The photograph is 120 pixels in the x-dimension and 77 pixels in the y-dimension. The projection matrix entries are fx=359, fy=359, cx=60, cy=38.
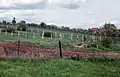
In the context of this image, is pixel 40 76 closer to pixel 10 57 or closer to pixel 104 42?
pixel 10 57

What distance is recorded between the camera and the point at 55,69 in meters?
20.6

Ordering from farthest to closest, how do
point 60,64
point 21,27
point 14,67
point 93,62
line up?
point 21,27 < point 93,62 < point 60,64 < point 14,67

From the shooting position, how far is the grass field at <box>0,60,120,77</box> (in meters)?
19.2

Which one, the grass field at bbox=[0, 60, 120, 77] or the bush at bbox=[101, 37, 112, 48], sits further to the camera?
the bush at bbox=[101, 37, 112, 48]

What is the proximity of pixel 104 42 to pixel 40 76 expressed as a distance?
28.3 m

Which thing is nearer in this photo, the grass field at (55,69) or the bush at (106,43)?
the grass field at (55,69)

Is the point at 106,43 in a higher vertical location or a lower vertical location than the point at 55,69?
lower

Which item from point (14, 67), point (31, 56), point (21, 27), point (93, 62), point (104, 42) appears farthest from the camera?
point (21, 27)

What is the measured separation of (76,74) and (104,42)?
1051 inches

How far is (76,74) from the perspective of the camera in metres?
19.9

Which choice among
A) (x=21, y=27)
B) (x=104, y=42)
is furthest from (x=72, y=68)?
(x=21, y=27)

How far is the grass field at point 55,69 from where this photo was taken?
19250mm

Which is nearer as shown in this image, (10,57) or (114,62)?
(10,57)

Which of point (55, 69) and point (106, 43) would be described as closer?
point (55, 69)
